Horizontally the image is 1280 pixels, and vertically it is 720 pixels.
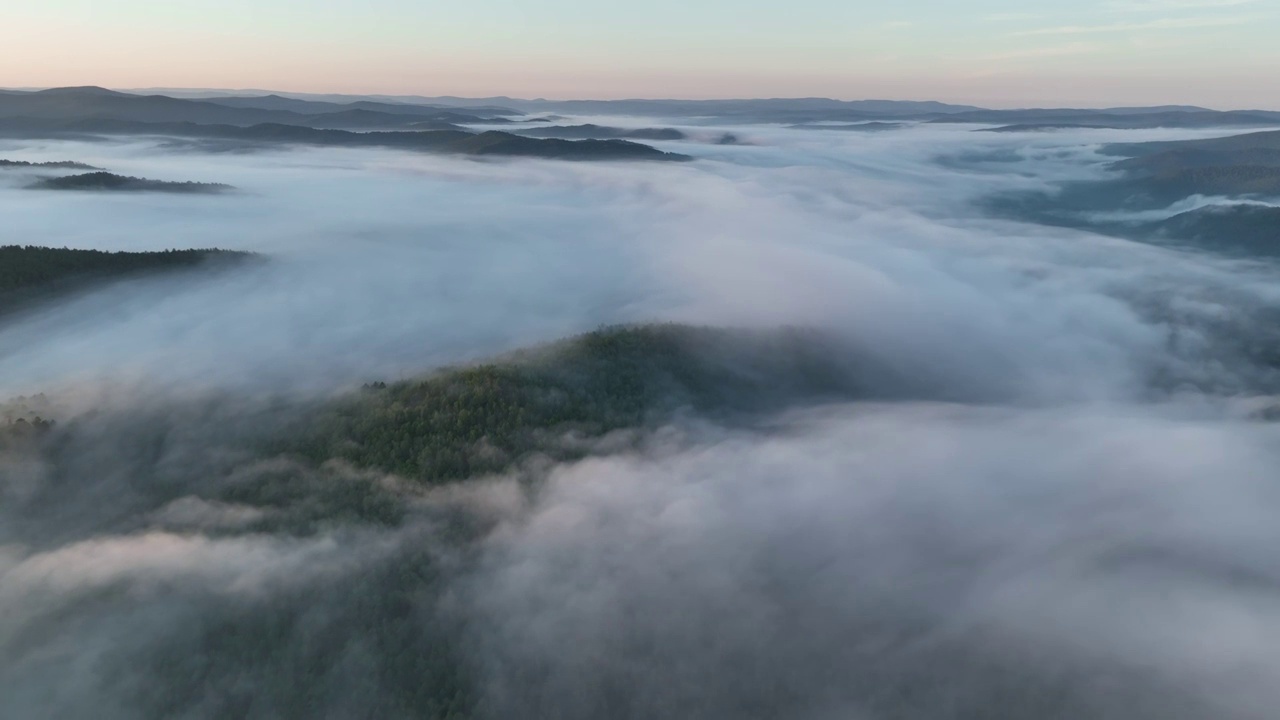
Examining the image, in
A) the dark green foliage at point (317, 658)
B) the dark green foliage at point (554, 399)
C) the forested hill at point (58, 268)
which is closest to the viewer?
the dark green foliage at point (317, 658)

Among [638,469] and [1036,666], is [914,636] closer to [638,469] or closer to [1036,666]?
[1036,666]

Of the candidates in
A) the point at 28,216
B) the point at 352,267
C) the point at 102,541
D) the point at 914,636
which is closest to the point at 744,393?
the point at 914,636

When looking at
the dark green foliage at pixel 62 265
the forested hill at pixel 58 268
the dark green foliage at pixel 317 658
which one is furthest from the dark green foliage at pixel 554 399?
the dark green foliage at pixel 62 265

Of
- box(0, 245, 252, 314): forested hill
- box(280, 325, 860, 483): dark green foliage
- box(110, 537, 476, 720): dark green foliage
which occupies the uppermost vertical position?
box(0, 245, 252, 314): forested hill

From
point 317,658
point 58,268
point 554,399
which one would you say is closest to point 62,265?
point 58,268

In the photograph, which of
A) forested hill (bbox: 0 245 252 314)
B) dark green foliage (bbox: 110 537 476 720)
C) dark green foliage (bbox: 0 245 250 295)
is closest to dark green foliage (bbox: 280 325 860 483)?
dark green foliage (bbox: 110 537 476 720)

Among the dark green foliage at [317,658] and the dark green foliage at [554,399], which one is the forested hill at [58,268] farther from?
the dark green foliage at [317,658]

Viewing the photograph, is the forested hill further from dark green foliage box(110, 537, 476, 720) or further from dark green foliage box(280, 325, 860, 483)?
dark green foliage box(110, 537, 476, 720)
